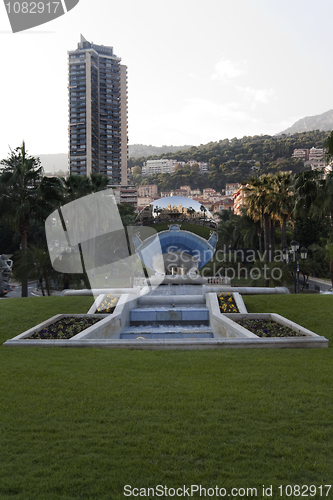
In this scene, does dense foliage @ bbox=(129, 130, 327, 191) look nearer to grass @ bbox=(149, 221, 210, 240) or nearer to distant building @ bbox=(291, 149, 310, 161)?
distant building @ bbox=(291, 149, 310, 161)

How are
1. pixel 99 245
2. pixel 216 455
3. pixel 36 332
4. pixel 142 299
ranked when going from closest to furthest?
pixel 216 455 → pixel 36 332 → pixel 142 299 → pixel 99 245

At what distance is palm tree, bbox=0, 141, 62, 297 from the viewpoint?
2022 centimetres

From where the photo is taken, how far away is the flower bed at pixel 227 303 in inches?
504

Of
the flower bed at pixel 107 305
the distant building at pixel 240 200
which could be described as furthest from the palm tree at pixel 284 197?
the flower bed at pixel 107 305

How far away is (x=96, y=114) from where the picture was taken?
129 metres

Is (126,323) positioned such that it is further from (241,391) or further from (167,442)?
(167,442)

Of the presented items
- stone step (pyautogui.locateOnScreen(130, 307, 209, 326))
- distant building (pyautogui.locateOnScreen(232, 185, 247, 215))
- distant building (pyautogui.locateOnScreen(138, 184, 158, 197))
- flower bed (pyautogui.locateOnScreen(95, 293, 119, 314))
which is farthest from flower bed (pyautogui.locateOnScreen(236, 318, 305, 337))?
distant building (pyautogui.locateOnScreen(138, 184, 158, 197))

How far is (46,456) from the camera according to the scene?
11.9ft

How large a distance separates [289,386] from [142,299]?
10141mm

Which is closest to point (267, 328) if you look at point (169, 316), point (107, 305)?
point (169, 316)

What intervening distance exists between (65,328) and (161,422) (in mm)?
7150

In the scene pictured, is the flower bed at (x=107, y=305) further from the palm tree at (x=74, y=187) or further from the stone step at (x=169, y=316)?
the palm tree at (x=74, y=187)

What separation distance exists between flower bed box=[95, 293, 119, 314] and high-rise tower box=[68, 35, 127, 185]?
109878mm

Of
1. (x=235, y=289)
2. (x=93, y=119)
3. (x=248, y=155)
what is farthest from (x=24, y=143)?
(x=248, y=155)
